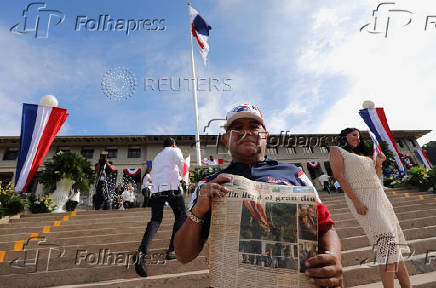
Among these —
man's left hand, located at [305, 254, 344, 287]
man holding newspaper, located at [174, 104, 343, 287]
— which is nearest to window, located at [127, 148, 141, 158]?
man holding newspaper, located at [174, 104, 343, 287]

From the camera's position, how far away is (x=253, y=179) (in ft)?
4.10

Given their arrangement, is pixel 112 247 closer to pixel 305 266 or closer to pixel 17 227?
pixel 17 227

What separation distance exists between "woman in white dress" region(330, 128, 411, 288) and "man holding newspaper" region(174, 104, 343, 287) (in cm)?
→ 156

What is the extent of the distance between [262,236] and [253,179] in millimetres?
392

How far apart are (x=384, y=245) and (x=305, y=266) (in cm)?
199

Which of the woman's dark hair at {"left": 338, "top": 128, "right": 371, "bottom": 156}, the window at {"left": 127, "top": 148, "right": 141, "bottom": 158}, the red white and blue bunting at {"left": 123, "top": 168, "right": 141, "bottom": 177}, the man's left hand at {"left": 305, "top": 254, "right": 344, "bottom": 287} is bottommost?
the man's left hand at {"left": 305, "top": 254, "right": 344, "bottom": 287}

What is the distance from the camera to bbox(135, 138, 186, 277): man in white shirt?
2779mm

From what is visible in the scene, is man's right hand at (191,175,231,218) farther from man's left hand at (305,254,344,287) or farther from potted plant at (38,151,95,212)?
potted plant at (38,151,95,212)

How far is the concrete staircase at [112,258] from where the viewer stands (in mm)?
2732

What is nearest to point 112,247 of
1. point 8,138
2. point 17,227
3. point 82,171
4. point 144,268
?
point 144,268

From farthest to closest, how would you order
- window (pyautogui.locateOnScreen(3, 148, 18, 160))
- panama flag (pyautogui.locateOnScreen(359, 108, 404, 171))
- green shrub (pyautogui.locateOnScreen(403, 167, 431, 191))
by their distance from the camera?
window (pyautogui.locateOnScreen(3, 148, 18, 160)) → panama flag (pyautogui.locateOnScreen(359, 108, 404, 171)) → green shrub (pyautogui.locateOnScreen(403, 167, 431, 191))

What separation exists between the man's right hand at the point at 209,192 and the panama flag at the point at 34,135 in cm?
835

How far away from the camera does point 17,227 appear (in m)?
5.23

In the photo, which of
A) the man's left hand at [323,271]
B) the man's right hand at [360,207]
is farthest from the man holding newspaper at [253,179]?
the man's right hand at [360,207]
